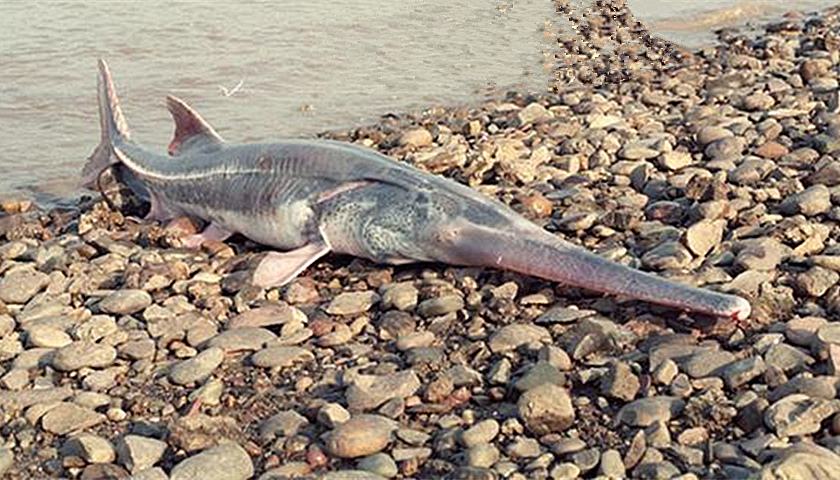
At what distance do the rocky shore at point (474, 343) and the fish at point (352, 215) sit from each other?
0.43ft

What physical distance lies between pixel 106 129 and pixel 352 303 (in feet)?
12.0

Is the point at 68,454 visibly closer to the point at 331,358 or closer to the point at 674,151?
the point at 331,358

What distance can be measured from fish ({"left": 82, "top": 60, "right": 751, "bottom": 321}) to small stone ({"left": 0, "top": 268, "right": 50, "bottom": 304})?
0.99 metres

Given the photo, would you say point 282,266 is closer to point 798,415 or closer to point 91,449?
point 91,449

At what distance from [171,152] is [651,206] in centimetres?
349

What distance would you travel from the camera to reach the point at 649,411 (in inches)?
164

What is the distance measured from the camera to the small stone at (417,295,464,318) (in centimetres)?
550

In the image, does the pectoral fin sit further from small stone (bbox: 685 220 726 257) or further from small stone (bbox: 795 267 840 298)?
small stone (bbox: 795 267 840 298)

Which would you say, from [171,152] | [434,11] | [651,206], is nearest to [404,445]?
[651,206]

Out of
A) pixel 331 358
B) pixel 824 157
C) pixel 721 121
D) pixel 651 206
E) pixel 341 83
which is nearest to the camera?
pixel 331 358

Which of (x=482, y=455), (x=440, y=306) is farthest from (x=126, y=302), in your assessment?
(x=482, y=455)

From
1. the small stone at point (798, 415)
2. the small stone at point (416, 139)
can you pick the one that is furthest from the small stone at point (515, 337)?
the small stone at point (416, 139)

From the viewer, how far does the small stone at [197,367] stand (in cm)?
502

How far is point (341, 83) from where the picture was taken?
1315cm
